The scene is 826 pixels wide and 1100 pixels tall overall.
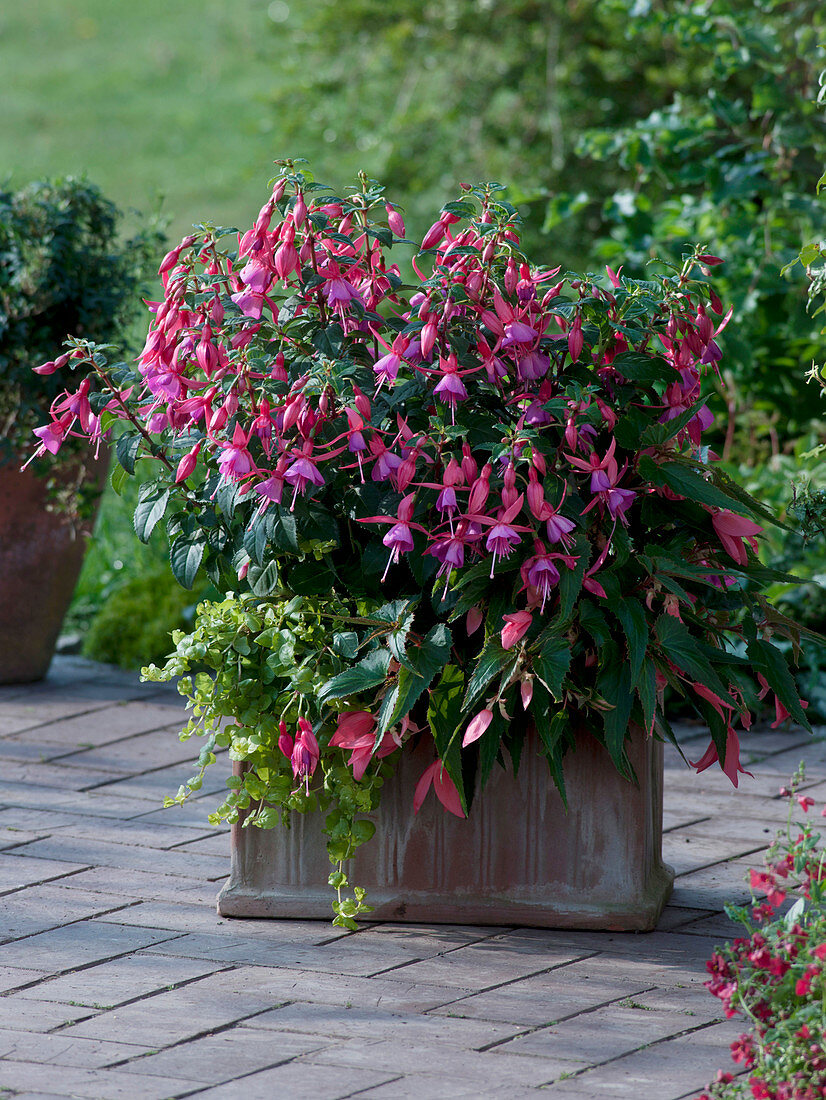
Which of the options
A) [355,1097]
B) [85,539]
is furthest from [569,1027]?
[85,539]

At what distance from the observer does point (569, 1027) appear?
8.17 feet

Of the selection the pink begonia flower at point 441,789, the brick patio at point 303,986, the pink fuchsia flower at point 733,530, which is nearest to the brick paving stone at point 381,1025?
the brick patio at point 303,986

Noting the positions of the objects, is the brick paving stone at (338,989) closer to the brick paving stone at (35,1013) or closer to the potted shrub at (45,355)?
the brick paving stone at (35,1013)

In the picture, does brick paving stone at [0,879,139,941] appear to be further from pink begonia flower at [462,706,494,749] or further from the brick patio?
pink begonia flower at [462,706,494,749]

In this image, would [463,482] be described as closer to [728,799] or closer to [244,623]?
[244,623]

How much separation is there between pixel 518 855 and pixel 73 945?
91 cm

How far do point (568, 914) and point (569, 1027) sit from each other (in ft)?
1.49

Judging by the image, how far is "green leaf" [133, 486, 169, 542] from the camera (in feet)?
9.38

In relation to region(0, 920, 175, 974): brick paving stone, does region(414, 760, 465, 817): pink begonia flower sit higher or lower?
higher

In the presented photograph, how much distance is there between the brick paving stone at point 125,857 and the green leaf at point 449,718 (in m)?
0.78

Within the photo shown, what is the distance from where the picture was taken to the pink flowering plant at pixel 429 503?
268 centimetres

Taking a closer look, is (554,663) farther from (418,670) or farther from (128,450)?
(128,450)

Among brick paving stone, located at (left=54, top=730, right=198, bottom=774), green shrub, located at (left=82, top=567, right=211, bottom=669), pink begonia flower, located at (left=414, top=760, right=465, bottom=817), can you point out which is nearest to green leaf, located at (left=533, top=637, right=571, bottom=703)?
pink begonia flower, located at (left=414, top=760, right=465, bottom=817)

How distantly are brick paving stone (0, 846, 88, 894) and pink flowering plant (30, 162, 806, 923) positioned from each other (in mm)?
540
